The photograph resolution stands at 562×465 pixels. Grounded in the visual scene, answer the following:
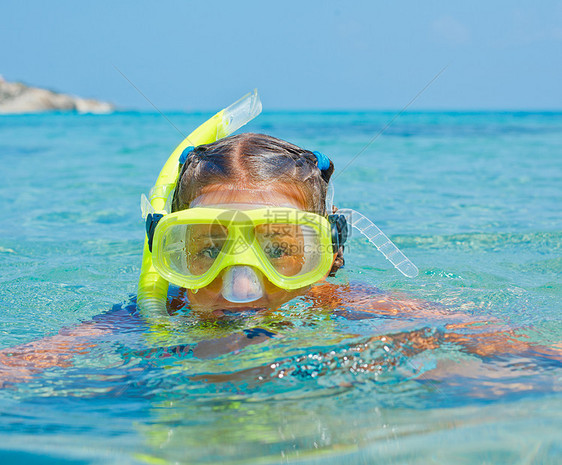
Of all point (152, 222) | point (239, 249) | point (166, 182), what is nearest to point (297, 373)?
point (239, 249)

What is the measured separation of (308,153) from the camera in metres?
2.79

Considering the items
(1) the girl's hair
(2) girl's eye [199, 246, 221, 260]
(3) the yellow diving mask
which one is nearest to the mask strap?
(1) the girl's hair

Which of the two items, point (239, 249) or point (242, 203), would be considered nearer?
point (239, 249)

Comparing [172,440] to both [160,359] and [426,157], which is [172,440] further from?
[426,157]

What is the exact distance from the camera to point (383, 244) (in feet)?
8.93

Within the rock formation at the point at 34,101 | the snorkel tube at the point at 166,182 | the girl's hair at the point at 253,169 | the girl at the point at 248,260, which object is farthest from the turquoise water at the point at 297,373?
the rock formation at the point at 34,101

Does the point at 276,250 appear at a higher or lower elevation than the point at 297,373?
higher

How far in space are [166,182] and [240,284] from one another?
34.9 inches

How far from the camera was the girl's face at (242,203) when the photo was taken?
7.64 feet

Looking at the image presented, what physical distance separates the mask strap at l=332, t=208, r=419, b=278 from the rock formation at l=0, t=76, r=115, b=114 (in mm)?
74106

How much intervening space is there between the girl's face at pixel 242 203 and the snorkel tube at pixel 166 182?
202 mm

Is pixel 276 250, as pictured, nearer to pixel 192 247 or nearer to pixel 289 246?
pixel 289 246

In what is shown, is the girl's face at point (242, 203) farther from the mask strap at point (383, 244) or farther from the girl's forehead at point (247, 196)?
the mask strap at point (383, 244)

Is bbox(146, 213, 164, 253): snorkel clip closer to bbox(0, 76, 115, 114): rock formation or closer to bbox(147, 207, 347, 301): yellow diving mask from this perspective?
bbox(147, 207, 347, 301): yellow diving mask
